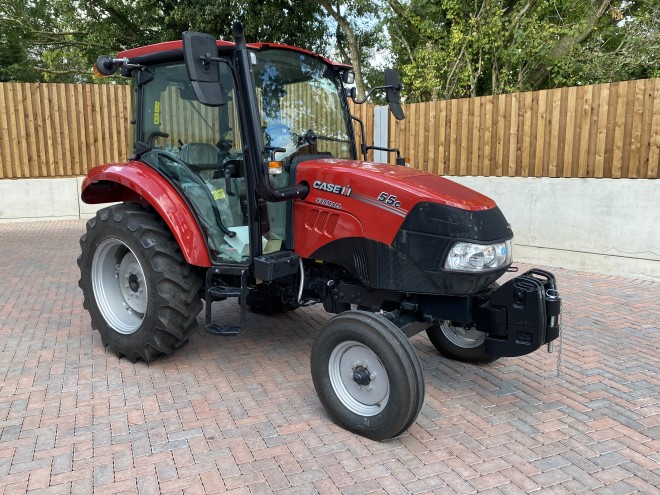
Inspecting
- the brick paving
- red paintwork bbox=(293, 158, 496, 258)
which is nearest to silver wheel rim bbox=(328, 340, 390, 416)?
the brick paving

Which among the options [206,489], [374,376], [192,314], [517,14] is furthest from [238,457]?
[517,14]

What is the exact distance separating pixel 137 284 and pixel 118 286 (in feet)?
0.90

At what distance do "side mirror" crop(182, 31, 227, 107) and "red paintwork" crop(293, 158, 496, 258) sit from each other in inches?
31.3

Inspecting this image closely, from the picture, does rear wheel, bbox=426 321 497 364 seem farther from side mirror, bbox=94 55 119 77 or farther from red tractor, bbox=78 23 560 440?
side mirror, bbox=94 55 119 77

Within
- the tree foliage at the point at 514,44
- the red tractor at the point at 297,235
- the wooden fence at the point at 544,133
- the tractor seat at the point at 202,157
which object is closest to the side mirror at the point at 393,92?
the red tractor at the point at 297,235

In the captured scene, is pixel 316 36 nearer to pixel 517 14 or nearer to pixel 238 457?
pixel 517 14

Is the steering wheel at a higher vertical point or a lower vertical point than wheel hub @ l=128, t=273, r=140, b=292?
higher

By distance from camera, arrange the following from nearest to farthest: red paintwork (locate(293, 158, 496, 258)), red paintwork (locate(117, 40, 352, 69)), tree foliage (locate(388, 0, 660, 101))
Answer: red paintwork (locate(293, 158, 496, 258))
red paintwork (locate(117, 40, 352, 69))
tree foliage (locate(388, 0, 660, 101))

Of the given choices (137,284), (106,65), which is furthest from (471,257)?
(106,65)

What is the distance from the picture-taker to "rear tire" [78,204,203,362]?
3.91m

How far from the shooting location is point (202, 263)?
387cm

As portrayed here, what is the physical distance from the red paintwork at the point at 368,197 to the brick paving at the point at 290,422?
1135 millimetres

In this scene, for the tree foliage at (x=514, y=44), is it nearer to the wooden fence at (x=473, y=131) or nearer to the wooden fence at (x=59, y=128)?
the wooden fence at (x=473, y=131)

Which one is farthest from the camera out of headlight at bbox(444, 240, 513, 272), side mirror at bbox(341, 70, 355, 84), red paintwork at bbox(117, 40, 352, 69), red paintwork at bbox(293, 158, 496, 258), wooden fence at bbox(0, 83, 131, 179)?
wooden fence at bbox(0, 83, 131, 179)
